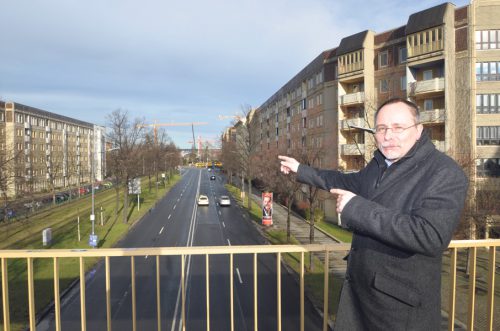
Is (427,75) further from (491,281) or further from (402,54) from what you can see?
(491,281)

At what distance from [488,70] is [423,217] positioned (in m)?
28.2

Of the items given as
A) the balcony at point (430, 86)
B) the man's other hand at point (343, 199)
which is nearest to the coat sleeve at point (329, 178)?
the man's other hand at point (343, 199)

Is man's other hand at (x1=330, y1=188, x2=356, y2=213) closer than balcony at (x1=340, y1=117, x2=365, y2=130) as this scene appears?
Yes

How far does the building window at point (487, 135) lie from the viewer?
81.7ft

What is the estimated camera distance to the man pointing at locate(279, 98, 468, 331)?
1.73 meters

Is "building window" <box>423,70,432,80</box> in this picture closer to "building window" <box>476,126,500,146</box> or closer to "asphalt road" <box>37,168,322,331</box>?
"building window" <box>476,126,500,146</box>

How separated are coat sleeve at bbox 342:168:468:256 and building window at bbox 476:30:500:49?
91.4 feet

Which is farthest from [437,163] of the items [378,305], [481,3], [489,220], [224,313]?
[481,3]

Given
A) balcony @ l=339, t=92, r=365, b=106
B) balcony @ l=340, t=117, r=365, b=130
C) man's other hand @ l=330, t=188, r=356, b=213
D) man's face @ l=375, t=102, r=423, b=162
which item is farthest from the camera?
balcony @ l=339, t=92, r=365, b=106

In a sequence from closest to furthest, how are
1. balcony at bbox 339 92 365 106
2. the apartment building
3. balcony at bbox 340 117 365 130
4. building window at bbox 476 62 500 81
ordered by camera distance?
building window at bbox 476 62 500 81 < balcony at bbox 340 117 365 130 < balcony at bbox 339 92 365 106 < the apartment building

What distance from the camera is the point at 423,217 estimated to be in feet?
5.66

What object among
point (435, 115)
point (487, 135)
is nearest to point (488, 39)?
point (435, 115)

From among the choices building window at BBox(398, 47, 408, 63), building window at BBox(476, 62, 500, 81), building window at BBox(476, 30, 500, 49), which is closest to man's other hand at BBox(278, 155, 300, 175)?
building window at BBox(476, 62, 500, 81)

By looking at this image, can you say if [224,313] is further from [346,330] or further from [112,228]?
[112,228]
